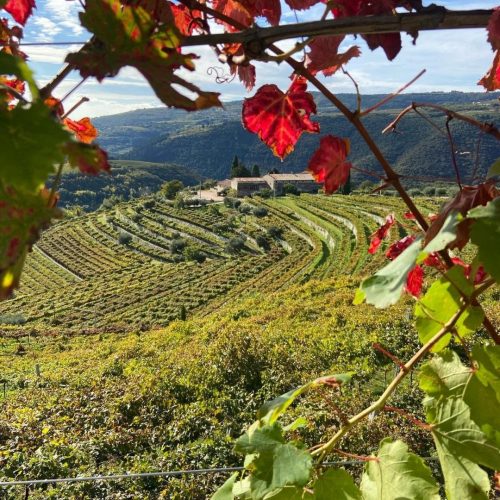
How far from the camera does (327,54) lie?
459mm

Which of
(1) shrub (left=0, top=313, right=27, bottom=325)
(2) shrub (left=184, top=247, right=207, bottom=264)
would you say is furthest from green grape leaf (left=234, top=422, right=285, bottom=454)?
(2) shrub (left=184, top=247, right=207, bottom=264)

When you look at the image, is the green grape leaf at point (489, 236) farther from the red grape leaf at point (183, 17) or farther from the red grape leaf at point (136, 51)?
the red grape leaf at point (183, 17)

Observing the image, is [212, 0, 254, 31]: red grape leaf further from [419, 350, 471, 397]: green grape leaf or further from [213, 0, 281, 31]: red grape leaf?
[419, 350, 471, 397]: green grape leaf

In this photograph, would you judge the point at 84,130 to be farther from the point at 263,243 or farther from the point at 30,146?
the point at 263,243

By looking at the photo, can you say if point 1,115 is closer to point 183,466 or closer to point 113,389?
point 183,466

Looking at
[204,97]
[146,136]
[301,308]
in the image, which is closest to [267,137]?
[204,97]

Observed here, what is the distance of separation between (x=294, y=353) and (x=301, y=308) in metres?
3.54

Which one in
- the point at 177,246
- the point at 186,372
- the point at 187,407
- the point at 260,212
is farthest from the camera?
the point at 260,212

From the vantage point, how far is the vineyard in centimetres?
1928

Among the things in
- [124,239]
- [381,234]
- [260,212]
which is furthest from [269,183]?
[381,234]

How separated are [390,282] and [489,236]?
0.26ft

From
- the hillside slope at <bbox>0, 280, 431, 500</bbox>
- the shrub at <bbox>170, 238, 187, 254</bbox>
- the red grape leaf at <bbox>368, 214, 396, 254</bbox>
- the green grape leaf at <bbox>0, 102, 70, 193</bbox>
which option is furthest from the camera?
the shrub at <bbox>170, 238, 187, 254</bbox>

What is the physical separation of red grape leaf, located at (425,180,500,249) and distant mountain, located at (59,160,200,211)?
49.3 meters

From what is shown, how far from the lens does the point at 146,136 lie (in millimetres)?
103312
